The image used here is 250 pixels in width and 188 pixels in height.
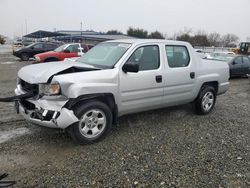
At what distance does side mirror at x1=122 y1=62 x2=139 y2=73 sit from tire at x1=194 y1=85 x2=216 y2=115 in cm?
236


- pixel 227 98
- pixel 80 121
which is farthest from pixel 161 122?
pixel 227 98

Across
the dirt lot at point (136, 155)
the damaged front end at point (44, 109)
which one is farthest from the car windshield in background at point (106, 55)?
the dirt lot at point (136, 155)

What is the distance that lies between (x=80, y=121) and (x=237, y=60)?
12561 millimetres

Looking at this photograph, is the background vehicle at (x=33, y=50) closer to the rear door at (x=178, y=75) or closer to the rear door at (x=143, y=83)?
the rear door at (x=178, y=75)

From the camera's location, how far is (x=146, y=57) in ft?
16.3

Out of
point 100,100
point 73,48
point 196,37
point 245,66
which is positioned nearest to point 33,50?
point 73,48

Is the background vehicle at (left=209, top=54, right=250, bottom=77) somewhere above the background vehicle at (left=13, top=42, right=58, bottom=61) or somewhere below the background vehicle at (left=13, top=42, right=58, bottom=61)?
below

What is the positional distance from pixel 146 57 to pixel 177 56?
908 millimetres

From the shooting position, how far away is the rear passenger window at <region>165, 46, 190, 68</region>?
530 centimetres

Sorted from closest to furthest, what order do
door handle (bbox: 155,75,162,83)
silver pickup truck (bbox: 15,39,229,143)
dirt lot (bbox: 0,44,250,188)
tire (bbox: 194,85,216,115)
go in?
dirt lot (bbox: 0,44,250,188), silver pickup truck (bbox: 15,39,229,143), door handle (bbox: 155,75,162,83), tire (bbox: 194,85,216,115)

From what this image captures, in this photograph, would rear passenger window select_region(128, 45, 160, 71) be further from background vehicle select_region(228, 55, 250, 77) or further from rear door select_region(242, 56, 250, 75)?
rear door select_region(242, 56, 250, 75)

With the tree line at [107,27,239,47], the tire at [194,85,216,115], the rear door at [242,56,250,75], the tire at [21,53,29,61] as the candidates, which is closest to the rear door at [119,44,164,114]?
the tire at [194,85,216,115]

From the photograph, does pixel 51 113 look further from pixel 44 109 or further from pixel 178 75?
pixel 178 75

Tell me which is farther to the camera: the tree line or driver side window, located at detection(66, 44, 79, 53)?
the tree line
